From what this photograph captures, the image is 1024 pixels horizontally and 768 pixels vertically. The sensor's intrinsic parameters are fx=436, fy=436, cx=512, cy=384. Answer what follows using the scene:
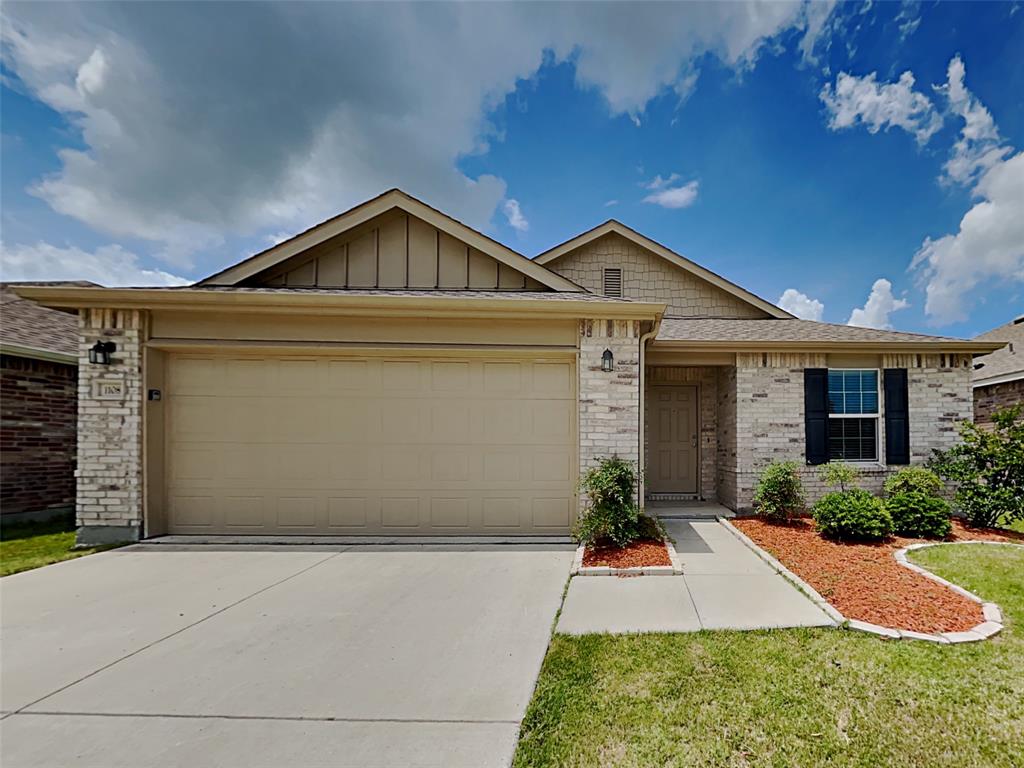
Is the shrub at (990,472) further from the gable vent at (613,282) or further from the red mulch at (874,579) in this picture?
the gable vent at (613,282)

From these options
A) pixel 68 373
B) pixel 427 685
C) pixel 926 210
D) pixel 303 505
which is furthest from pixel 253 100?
pixel 926 210

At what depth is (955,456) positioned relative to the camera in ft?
24.1


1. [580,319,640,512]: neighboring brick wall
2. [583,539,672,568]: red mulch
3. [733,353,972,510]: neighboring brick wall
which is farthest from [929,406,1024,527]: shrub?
[580,319,640,512]: neighboring brick wall

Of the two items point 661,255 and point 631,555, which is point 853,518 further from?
point 661,255

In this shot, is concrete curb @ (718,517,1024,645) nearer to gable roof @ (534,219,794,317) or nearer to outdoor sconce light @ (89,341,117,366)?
gable roof @ (534,219,794,317)

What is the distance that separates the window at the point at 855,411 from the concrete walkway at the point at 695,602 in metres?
3.79

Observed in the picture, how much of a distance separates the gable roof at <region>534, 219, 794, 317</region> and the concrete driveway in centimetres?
758

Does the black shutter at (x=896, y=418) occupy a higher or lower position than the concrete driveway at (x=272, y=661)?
higher

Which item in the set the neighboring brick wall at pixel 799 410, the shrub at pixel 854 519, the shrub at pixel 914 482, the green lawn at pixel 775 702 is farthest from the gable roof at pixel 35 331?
the shrub at pixel 914 482

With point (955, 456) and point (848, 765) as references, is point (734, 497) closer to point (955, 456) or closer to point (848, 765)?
point (955, 456)

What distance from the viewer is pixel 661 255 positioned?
34.4ft

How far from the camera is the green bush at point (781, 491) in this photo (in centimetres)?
689

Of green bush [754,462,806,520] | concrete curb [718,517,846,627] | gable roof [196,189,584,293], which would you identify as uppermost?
gable roof [196,189,584,293]

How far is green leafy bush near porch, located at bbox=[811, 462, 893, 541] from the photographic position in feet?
19.3
